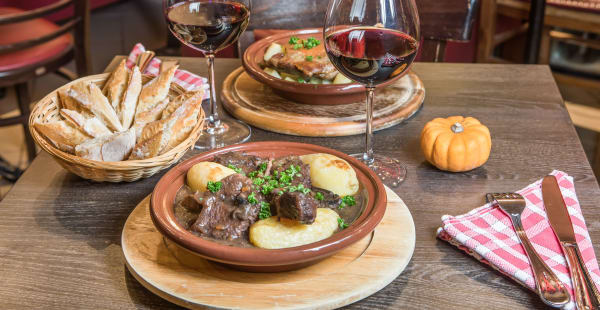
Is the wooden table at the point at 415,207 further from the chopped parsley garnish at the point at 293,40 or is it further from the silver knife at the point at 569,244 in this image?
the chopped parsley garnish at the point at 293,40

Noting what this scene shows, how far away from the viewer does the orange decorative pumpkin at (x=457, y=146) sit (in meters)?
1.13

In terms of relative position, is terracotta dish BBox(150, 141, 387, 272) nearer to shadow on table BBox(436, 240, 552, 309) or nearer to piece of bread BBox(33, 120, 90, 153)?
shadow on table BBox(436, 240, 552, 309)

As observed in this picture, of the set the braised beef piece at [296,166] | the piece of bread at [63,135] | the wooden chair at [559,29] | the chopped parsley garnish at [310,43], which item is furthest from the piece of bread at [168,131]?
the wooden chair at [559,29]

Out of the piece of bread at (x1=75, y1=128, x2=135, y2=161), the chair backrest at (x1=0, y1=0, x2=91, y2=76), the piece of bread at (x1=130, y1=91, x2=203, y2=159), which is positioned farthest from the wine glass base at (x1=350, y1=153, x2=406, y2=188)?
the chair backrest at (x1=0, y1=0, x2=91, y2=76)

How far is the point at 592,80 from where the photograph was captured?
9.24 feet

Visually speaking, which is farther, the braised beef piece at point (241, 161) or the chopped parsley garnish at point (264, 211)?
the braised beef piece at point (241, 161)

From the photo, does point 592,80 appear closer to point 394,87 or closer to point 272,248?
point 394,87

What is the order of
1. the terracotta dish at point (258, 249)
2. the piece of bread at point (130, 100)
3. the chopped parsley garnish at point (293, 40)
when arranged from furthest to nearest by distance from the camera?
the chopped parsley garnish at point (293, 40) < the piece of bread at point (130, 100) < the terracotta dish at point (258, 249)

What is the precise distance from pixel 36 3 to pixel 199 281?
3584mm

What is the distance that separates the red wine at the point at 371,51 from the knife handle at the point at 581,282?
0.39 metres

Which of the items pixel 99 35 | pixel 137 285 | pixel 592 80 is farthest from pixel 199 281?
pixel 99 35

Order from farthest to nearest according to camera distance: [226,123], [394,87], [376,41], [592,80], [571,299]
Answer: [592,80], [394,87], [226,123], [376,41], [571,299]

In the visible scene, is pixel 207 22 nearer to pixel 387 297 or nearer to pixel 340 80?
pixel 340 80

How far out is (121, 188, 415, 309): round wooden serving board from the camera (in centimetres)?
81
